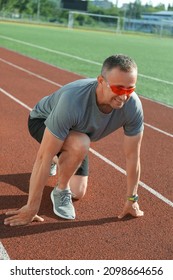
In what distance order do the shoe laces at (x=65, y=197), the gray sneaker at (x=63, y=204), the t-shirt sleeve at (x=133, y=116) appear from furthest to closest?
the shoe laces at (x=65, y=197), the gray sneaker at (x=63, y=204), the t-shirt sleeve at (x=133, y=116)

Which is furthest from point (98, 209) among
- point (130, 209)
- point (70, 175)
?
point (70, 175)

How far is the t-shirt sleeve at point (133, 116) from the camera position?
3621 millimetres

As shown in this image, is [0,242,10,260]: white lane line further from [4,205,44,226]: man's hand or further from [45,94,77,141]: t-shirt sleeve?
[45,94,77,141]: t-shirt sleeve

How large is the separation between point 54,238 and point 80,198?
0.91 meters

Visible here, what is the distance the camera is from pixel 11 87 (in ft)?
34.1

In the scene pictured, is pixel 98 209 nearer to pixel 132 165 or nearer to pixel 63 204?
pixel 63 204

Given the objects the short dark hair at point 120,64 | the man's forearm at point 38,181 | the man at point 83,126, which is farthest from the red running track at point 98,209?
the short dark hair at point 120,64

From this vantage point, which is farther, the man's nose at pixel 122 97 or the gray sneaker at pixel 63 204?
the gray sneaker at pixel 63 204

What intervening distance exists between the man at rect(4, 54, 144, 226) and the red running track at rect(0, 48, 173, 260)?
0.15 m

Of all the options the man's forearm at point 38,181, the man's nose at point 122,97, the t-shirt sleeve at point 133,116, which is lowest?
the man's forearm at point 38,181

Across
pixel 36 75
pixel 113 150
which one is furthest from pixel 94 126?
pixel 36 75

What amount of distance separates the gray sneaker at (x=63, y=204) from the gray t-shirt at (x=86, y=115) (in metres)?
0.63

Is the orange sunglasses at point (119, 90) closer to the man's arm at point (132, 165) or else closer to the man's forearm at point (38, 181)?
the man's arm at point (132, 165)

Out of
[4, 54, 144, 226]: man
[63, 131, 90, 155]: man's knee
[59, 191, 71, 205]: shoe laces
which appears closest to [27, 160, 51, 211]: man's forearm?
[4, 54, 144, 226]: man
